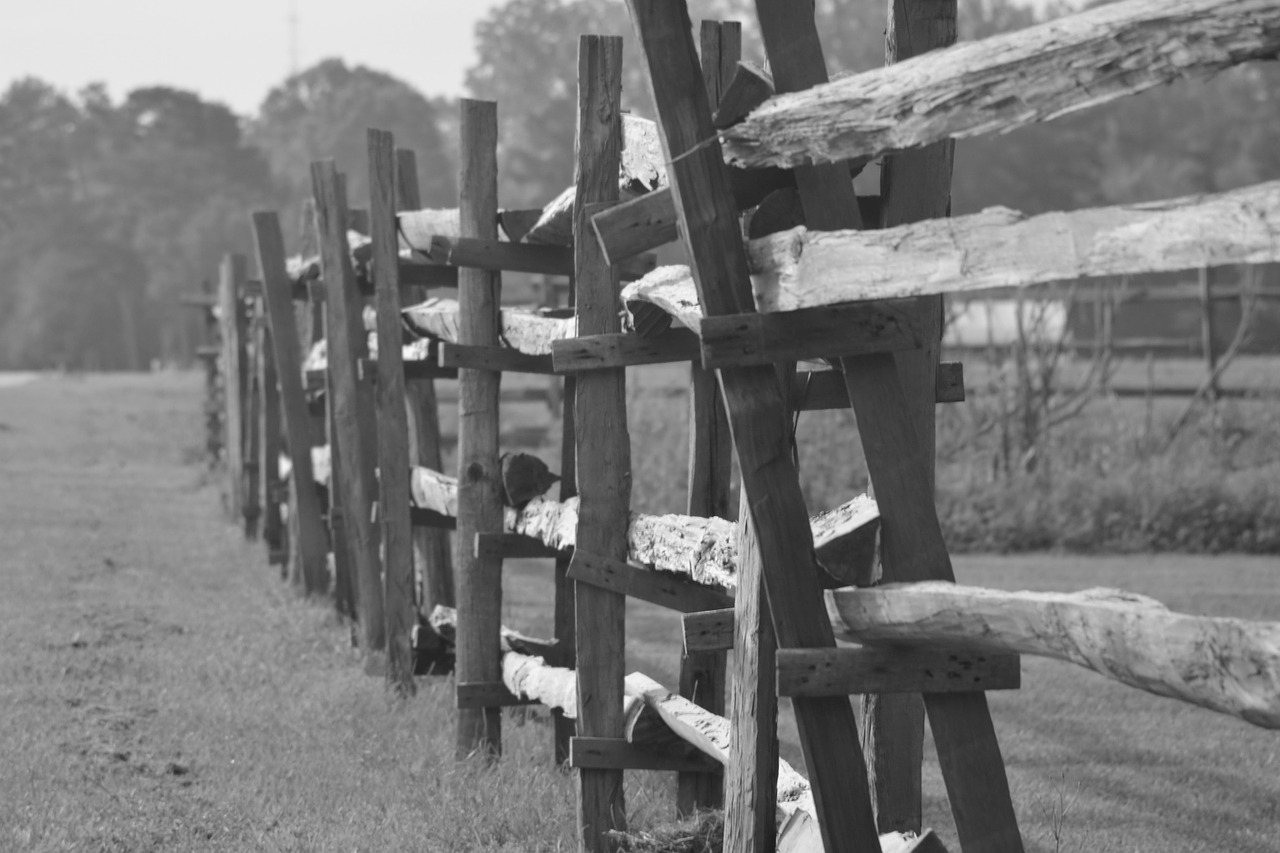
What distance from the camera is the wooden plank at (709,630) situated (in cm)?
419

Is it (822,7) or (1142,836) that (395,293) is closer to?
(1142,836)

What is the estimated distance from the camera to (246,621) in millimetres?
9430

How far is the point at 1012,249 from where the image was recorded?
9.21 ft

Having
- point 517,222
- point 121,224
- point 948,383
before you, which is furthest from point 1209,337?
point 121,224

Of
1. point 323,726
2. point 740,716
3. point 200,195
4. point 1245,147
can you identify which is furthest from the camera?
point 200,195

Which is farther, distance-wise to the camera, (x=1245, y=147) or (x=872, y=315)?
(x=1245, y=147)

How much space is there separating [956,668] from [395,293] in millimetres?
4635

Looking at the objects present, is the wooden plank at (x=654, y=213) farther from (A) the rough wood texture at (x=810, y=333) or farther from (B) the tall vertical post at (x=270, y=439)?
(B) the tall vertical post at (x=270, y=439)

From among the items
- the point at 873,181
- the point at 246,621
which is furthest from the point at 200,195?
the point at 246,621

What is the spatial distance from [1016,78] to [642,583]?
8.57 feet

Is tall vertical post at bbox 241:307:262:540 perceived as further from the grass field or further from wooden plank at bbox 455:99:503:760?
wooden plank at bbox 455:99:503:760

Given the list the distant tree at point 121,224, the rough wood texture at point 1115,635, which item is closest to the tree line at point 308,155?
the distant tree at point 121,224

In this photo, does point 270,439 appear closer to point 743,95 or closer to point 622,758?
point 622,758

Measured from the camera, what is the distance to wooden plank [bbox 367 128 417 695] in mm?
7426
